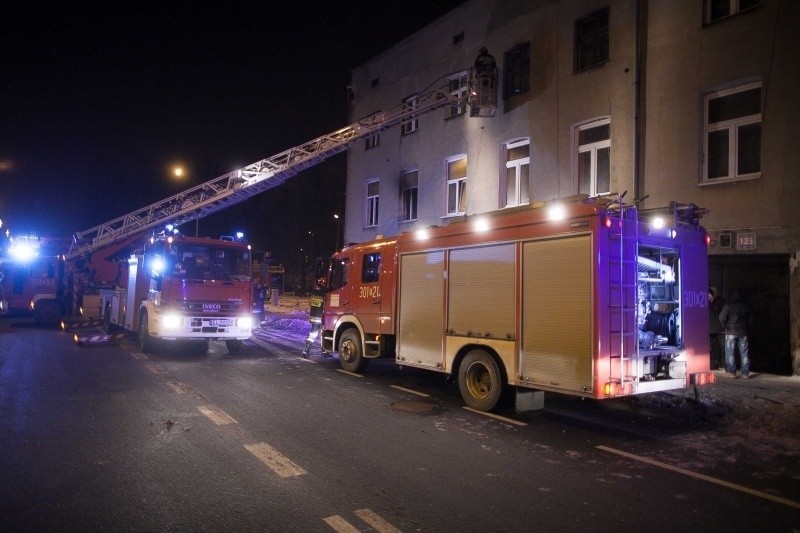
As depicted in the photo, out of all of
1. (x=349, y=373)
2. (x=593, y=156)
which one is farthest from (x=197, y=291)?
(x=593, y=156)

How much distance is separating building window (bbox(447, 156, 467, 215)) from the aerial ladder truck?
194 cm

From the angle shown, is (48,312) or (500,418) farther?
(48,312)

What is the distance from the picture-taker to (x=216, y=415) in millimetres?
7508

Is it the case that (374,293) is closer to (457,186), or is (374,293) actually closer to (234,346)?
(234,346)

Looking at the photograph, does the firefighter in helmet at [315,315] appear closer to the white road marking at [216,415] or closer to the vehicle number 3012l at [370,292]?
the vehicle number 3012l at [370,292]

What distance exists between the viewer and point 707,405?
28.4 feet

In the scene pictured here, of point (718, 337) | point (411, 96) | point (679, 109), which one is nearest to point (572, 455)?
point (718, 337)

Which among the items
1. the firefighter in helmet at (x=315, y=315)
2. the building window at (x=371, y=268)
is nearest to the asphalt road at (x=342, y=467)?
the building window at (x=371, y=268)

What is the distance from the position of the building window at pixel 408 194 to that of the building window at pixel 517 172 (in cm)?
447

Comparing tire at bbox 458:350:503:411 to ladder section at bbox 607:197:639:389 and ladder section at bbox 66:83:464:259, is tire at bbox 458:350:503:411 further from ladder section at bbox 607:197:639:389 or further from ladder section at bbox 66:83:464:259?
ladder section at bbox 66:83:464:259

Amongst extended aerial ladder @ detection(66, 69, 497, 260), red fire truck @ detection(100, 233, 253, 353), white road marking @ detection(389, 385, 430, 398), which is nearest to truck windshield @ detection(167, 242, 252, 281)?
red fire truck @ detection(100, 233, 253, 353)

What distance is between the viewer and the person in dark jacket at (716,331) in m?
11.6

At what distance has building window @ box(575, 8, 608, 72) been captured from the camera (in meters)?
14.7

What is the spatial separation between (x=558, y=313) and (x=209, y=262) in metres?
9.21
